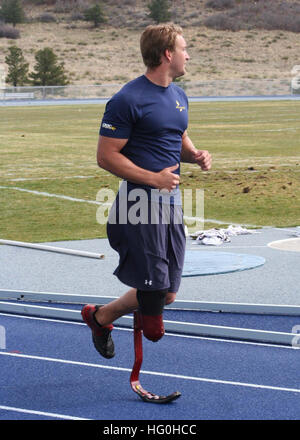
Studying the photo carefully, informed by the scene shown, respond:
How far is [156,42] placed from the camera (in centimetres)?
468

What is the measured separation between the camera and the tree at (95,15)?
10756 cm

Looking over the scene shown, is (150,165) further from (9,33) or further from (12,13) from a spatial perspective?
(12,13)

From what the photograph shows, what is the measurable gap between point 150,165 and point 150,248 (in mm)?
446

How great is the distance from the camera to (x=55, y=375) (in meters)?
5.43

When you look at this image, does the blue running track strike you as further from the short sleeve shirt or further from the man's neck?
the man's neck

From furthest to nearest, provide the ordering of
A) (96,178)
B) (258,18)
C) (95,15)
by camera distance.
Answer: (258,18), (95,15), (96,178)

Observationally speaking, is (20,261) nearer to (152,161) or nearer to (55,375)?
(55,375)

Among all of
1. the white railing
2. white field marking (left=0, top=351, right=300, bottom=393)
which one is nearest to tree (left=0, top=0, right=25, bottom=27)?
the white railing

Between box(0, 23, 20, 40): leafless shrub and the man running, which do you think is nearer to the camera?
the man running

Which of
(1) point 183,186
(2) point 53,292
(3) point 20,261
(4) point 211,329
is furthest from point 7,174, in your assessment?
(4) point 211,329

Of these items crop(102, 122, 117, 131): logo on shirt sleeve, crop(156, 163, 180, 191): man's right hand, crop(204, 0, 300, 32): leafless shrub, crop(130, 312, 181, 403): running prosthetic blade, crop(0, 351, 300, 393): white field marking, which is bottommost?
crop(0, 351, 300, 393): white field marking

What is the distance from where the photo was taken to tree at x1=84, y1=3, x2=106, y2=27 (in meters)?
108

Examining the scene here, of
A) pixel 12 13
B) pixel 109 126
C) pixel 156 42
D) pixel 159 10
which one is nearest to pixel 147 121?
pixel 109 126

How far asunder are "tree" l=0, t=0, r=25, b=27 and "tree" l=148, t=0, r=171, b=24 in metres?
15.4
